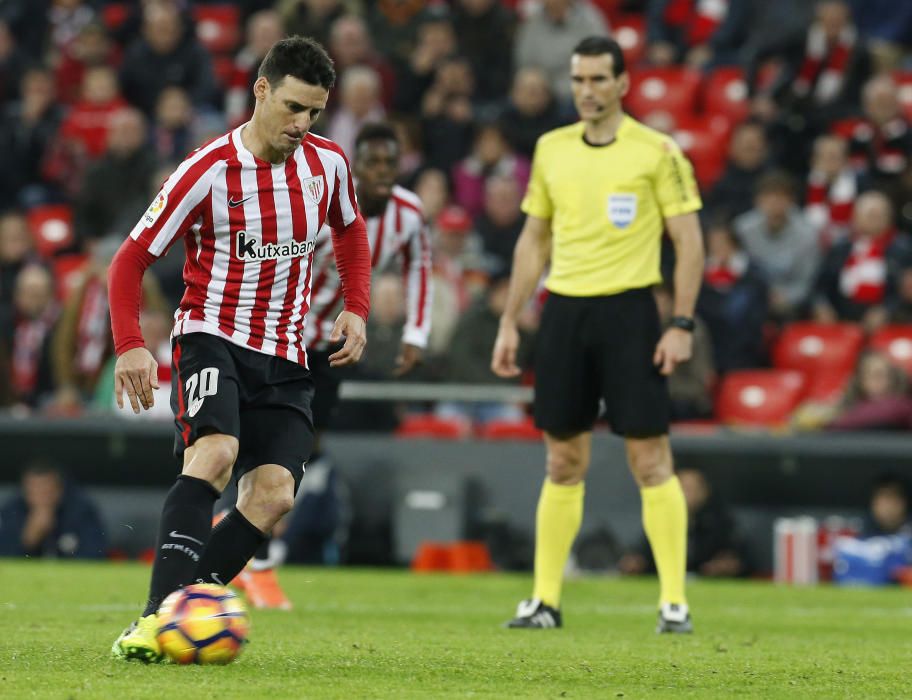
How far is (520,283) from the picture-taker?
7613 millimetres

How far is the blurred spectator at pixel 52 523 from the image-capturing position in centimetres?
1229

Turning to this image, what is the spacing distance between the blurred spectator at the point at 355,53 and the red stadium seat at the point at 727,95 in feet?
9.95

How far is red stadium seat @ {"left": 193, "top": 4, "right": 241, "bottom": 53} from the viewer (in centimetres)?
1848

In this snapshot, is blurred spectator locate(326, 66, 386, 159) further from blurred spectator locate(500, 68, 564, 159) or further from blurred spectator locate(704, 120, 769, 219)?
blurred spectator locate(704, 120, 769, 219)

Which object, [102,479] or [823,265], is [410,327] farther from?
[823,265]

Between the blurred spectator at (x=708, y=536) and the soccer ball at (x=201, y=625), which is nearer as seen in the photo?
the soccer ball at (x=201, y=625)

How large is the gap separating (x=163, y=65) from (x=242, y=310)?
40.6 ft

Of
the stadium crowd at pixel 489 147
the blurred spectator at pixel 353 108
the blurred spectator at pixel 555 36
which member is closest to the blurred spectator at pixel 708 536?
the stadium crowd at pixel 489 147

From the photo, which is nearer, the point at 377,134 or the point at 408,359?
the point at 377,134

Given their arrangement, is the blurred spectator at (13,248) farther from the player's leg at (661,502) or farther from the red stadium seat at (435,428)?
the player's leg at (661,502)

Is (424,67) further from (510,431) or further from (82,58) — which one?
(510,431)

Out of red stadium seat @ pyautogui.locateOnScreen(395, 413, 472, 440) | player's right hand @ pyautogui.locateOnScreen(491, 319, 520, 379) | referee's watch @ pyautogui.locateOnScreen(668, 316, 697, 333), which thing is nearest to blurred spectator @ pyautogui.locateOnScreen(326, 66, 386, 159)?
red stadium seat @ pyautogui.locateOnScreen(395, 413, 472, 440)

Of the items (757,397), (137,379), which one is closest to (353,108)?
(757,397)

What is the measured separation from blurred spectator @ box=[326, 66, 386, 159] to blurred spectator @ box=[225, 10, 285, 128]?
1.36 m
